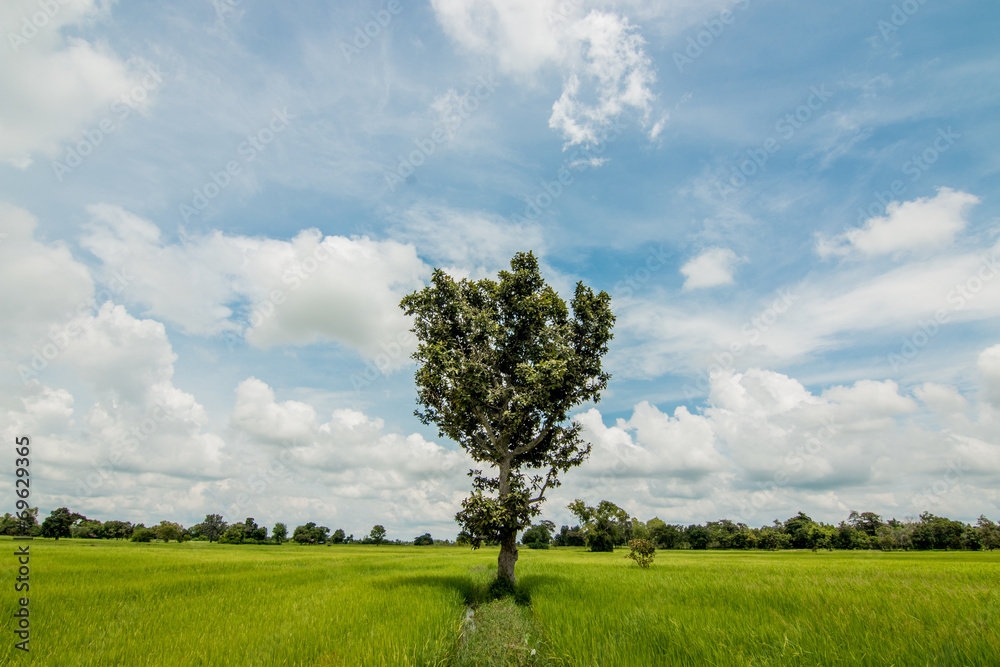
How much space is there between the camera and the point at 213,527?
152m

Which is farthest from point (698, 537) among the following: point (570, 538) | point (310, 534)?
point (310, 534)

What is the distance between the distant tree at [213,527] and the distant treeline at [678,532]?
0.31 metres

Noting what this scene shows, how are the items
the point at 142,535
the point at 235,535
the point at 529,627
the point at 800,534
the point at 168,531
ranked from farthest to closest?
1. the point at 235,535
2. the point at 800,534
3. the point at 168,531
4. the point at 142,535
5. the point at 529,627

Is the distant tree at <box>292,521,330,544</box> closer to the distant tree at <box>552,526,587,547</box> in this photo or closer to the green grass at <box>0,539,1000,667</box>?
the distant tree at <box>552,526,587,547</box>

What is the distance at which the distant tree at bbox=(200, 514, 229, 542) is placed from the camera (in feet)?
487

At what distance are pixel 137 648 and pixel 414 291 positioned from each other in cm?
1830

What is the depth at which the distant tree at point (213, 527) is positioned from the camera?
148 metres

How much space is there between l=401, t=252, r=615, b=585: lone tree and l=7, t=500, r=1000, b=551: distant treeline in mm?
51061

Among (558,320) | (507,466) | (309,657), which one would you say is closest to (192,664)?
(309,657)

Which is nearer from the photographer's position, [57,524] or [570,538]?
[57,524]

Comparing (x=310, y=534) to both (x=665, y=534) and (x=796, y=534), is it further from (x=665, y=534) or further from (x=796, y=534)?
(x=796, y=534)

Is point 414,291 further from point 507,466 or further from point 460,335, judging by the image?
point 507,466

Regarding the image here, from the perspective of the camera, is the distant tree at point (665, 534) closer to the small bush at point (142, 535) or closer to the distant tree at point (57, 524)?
the small bush at point (142, 535)

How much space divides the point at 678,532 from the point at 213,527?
161m
